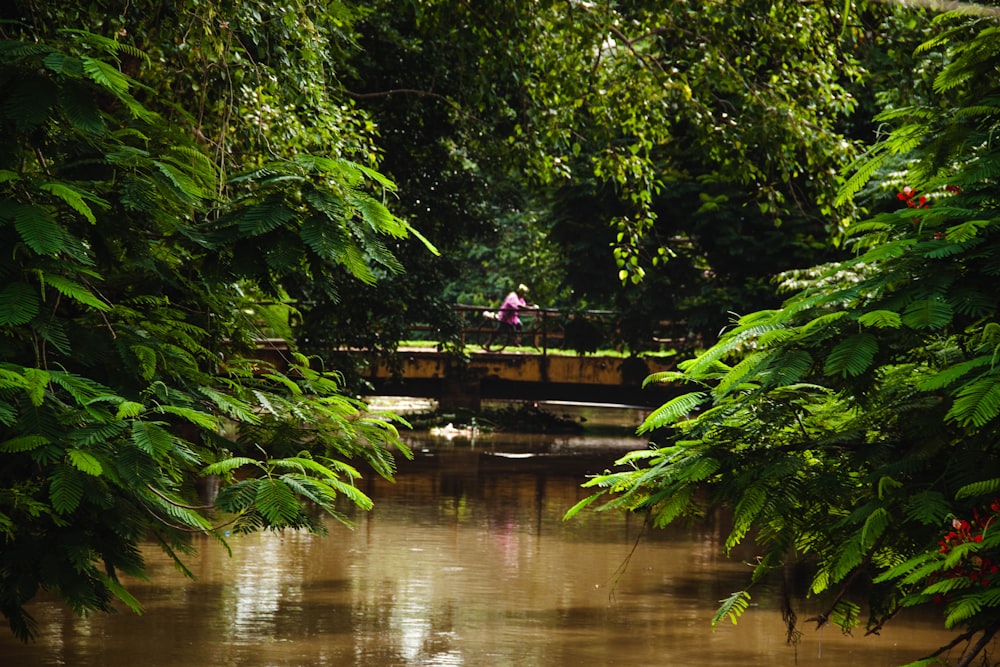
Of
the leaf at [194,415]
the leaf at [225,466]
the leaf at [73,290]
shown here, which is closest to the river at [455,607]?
the leaf at [225,466]

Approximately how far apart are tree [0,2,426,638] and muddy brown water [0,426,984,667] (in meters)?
2.44

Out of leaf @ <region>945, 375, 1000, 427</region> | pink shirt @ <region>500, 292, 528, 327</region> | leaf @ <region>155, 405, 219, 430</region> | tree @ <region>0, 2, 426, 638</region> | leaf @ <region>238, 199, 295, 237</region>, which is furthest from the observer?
pink shirt @ <region>500, 292, 528, 327</region>

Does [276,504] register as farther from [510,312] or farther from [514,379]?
[510,312]

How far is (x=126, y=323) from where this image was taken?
226 inches

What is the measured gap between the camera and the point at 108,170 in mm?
5289

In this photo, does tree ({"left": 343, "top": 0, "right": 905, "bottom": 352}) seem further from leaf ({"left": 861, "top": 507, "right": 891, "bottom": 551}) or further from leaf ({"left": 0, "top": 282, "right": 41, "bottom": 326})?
leaf ({"left": 0, "top": 282, "right": 41, "bottom": 326})

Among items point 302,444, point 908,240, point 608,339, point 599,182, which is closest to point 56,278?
point 302,444

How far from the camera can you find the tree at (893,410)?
Answer: 4.34 meters

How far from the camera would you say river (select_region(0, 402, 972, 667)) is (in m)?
9.14

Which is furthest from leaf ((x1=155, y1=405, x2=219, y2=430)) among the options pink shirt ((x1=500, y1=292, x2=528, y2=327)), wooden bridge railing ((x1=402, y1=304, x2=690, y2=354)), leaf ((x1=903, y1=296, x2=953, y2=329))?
pink shirt ((x1=500, y1=292, x2=528, y2=327))

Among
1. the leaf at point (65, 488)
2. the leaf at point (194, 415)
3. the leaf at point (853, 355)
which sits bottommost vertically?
the leaf at point (65, 488)

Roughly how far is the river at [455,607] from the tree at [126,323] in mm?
1436

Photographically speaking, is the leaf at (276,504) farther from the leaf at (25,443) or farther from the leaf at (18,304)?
the leaf at (18,304)

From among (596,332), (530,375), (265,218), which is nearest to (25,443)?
(265,218)
